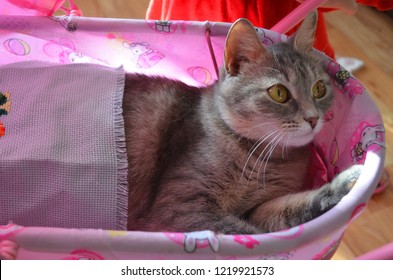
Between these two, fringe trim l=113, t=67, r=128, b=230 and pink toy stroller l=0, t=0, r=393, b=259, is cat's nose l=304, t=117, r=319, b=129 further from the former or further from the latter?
fringe trim l=113, t=67, r=128, b=230

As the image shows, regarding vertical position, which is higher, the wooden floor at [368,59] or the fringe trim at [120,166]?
the fringe trim at [120,166]

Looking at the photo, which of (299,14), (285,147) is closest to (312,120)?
(285,147)

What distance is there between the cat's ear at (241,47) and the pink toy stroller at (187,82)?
18cm

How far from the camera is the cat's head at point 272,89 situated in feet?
3.67

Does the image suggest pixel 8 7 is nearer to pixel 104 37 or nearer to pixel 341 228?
pixel 104 37

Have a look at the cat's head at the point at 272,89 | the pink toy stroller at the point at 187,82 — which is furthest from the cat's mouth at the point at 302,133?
the pink toy stroller at the point at 187,82

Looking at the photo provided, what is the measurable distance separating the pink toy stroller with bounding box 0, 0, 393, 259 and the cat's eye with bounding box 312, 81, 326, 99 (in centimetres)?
6

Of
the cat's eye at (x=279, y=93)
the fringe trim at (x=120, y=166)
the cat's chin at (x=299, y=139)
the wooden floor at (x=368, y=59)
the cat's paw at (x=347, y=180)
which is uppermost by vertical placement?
the cat's eye at (x=279, y=93)

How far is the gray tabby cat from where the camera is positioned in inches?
43.5

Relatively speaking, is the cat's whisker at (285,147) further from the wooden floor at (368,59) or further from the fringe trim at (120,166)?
the wooden floor at (368,59)

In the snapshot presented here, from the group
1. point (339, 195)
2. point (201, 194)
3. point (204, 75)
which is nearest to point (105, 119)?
point (201, 194)

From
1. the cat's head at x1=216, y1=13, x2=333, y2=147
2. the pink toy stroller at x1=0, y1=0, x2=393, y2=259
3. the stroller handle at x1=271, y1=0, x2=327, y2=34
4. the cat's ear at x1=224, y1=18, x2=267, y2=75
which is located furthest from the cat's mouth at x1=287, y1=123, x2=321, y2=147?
the stroller handle at x1=271, y1=0, x2=327, y2=34

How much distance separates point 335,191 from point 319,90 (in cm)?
33

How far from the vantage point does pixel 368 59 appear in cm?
238
